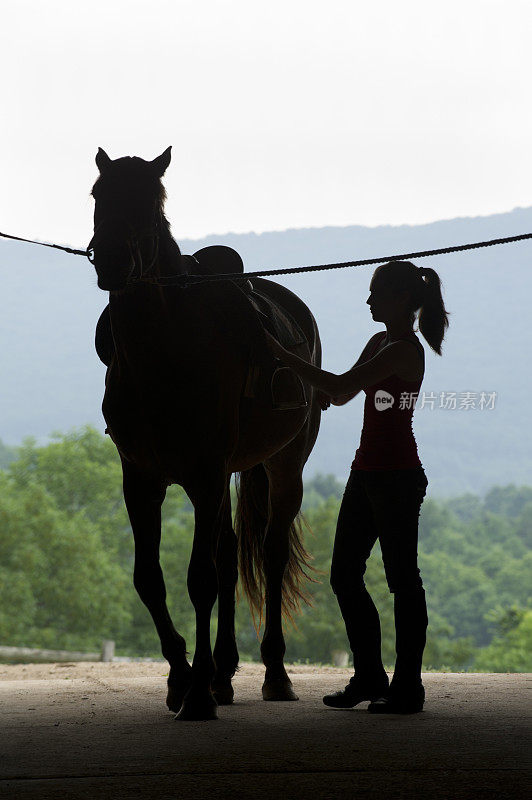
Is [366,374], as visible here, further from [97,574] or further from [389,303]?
[97,574]

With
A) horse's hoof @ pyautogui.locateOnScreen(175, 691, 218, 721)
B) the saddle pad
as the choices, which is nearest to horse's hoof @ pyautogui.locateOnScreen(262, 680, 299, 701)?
horse's hoof @ pyautogui.locateOnScreen(175, 691, 218, 721)

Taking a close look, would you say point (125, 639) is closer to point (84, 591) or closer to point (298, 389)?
point (84, 591)

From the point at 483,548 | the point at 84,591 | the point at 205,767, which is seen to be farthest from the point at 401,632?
the point at 483,548

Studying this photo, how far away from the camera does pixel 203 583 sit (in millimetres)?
4965

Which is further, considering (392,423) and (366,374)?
(392,423)

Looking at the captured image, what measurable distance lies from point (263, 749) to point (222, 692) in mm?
1768

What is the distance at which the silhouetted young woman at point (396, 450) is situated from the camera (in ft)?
16.0

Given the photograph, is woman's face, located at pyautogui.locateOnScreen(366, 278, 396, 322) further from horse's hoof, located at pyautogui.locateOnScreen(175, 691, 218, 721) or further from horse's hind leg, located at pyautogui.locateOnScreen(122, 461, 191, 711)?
horse's hoof, located at pyautogui.locateOnScreen(175, 691, 218, 721)

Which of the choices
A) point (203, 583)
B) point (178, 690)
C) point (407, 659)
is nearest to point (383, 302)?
point (203, 583)

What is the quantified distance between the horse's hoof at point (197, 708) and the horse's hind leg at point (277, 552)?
1.20 metres

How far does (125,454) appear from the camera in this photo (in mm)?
5113

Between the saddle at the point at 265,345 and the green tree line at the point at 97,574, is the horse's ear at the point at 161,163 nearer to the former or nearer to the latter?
the saddle at the point at 265,345

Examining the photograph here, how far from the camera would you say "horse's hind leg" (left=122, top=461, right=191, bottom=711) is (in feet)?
17.0

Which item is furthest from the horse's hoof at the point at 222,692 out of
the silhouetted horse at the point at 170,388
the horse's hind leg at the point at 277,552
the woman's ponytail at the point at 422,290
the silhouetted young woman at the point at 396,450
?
the woman's ponytail at the point at 422,290
